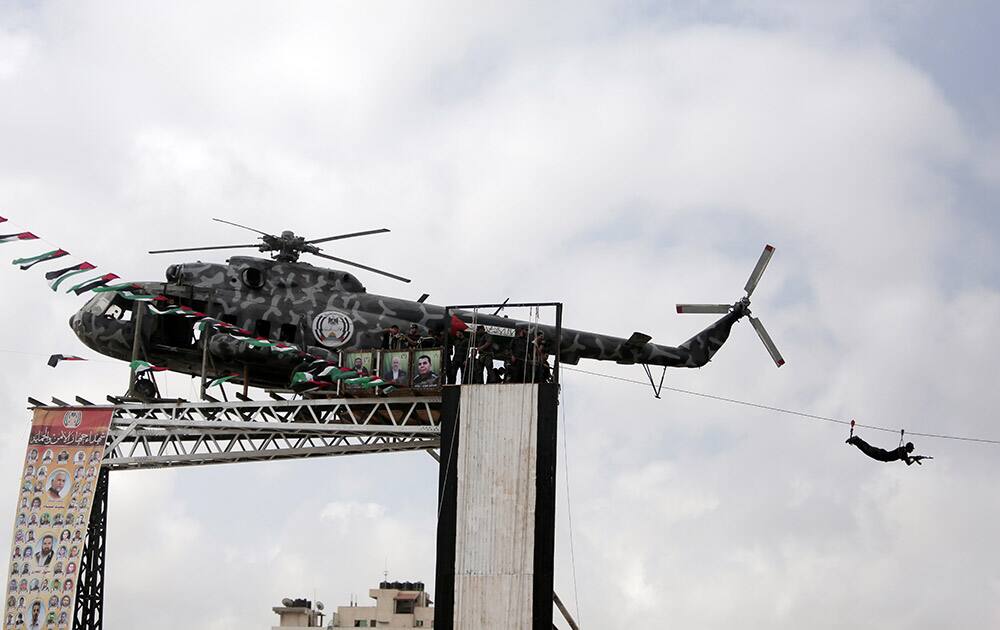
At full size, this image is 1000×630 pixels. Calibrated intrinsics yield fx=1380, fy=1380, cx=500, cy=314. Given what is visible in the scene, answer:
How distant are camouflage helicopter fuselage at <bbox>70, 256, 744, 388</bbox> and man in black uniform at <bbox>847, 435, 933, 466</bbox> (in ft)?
20.8

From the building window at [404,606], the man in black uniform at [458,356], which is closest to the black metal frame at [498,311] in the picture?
the man in black uniform at [458,356]

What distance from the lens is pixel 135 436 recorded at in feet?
125

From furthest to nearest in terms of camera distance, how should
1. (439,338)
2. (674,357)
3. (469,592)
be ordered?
(674,357) < (439,338) < (469,592)

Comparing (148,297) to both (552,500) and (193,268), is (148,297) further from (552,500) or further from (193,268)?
(552,500)

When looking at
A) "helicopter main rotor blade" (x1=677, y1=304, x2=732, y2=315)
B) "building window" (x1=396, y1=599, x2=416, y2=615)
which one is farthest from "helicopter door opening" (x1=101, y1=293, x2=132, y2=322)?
"building window" (x1=396, y1=599, x2=416, y2=615)

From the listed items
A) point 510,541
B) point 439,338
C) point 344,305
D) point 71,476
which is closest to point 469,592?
point 510,541

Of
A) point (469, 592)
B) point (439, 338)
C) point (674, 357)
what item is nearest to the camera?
point (469, 592)

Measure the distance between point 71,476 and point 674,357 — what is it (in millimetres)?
17301

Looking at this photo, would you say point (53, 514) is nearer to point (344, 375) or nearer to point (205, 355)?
point (205, 355)

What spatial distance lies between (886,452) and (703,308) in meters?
6.75

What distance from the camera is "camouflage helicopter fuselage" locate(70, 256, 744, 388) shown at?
1515 inches

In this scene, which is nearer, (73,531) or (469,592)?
(469,592)

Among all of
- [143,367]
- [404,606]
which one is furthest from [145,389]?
[404,606]

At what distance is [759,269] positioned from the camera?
4009 centimetres
